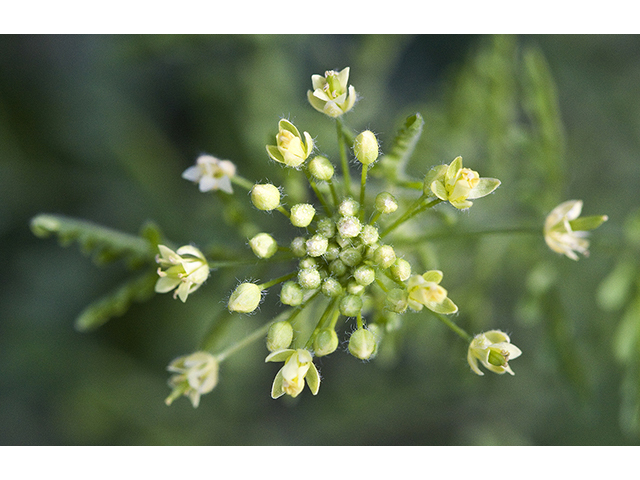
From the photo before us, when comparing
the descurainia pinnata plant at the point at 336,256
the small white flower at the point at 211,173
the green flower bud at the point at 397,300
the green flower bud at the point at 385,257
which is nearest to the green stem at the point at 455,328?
the descurainia pinnata plant at the point at 336,256

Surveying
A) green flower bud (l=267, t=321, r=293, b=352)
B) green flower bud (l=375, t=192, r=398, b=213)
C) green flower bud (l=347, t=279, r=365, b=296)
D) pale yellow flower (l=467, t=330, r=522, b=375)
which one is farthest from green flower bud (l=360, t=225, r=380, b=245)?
pale yellow flower (l=467, t=330, r=522, b=375)

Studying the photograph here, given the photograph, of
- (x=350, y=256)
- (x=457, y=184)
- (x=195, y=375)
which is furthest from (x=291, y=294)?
(x=457, y=184)

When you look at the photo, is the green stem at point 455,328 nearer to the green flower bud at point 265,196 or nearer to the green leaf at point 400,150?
the green leaf at point 400,150

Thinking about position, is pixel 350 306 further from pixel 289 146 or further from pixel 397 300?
pixel 289 146

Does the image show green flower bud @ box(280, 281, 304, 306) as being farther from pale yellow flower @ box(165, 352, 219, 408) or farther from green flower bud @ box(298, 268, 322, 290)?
pale yellow flower @ box(165, 352, 219, 408)

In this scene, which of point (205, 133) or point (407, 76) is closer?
point (205, 133)

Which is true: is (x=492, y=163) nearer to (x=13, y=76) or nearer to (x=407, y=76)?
(x=407, y=76)

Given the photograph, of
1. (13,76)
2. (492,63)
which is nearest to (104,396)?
(13,76)
